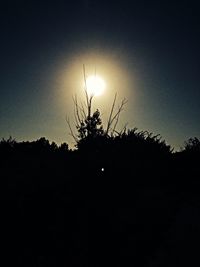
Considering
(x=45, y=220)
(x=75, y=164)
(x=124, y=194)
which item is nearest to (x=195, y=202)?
(x=124, y=194)

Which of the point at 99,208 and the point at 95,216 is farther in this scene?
the point at 99,208

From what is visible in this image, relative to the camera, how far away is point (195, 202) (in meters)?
13.9

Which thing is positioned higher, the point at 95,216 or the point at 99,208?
the point at 99,208

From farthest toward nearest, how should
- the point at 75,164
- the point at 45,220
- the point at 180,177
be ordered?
the point at 180,177
the point at 75,164
the point at 45,220

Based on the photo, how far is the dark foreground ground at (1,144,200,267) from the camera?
8102mm

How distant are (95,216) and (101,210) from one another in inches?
23.7

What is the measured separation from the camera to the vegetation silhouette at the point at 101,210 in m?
8.20

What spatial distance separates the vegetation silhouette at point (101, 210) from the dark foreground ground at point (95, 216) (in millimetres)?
28

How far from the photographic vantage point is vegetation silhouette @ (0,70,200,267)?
26.9 feet

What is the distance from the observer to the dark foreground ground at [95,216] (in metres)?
8.10

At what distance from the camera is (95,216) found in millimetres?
10859

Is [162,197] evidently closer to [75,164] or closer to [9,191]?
[75,164]

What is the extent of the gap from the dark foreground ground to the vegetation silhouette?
0.09ft

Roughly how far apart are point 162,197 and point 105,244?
5373 millimetres
